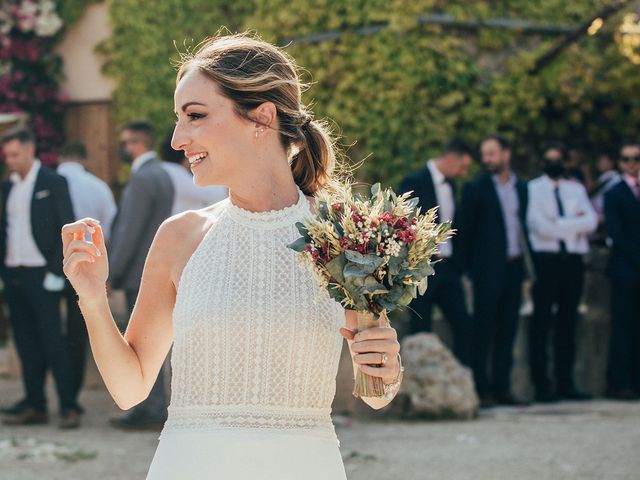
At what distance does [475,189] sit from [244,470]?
689 centimetres

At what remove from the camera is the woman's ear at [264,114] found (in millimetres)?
3291

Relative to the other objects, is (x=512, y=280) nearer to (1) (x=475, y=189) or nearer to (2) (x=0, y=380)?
(1) (x=475, y=189)

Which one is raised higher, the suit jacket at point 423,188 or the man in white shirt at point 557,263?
the suit jacket at point 423,188

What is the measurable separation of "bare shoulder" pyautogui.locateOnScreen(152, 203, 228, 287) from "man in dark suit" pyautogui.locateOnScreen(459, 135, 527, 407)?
6.43 meters

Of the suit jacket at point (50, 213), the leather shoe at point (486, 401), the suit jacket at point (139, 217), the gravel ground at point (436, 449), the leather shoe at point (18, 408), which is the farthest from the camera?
the leather shoe at point (486, 401)

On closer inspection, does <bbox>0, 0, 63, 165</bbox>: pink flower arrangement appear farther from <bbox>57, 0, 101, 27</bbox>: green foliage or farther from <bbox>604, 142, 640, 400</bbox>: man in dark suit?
<bbox>604, 142, 640, 400</bbox>: man in dark suit

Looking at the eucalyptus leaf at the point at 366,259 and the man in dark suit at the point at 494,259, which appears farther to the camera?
the man in dark suit at the point at 494,259

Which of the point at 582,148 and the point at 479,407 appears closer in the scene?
Answer: the point at 479,407

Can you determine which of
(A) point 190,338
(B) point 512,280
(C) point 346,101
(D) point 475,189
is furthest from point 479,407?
(A) point 190,338

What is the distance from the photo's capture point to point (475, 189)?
9711mm

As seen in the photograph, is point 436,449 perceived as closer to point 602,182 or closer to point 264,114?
point 602,182

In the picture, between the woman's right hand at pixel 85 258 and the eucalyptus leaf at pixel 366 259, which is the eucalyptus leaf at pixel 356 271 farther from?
the woman's right hand at pixel 85 258

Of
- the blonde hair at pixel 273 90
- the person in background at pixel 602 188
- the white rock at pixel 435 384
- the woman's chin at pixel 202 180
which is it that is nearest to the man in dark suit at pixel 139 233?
the white rock at pixel 435 384

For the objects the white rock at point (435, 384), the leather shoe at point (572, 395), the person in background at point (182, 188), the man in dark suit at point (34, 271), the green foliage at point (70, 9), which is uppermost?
the green foliage at point (70, 9)
